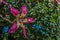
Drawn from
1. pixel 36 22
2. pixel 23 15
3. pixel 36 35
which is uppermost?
pixel 23 15

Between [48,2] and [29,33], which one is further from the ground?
[48,2]

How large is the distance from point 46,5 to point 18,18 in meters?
0.54

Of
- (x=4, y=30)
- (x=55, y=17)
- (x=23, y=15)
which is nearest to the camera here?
(x=23, y=15)

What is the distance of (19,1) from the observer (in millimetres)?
1912

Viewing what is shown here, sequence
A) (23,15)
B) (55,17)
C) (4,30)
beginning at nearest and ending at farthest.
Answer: (23,15) → (4,30) → (55,17)

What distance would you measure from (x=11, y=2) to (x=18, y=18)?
0.39 m

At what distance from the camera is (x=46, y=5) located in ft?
6.63

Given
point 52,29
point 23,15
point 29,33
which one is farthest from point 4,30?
point 52,29

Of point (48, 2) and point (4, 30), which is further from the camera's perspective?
point (48, 2)

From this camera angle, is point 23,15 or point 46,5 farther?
point 46,5

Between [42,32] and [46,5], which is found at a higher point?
[46,5]

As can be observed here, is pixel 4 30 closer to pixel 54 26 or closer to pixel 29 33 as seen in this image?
pixel 29 33

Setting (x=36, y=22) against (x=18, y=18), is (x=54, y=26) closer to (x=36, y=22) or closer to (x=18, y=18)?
(x=36, y=22)

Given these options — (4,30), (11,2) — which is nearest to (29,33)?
(4,30)
